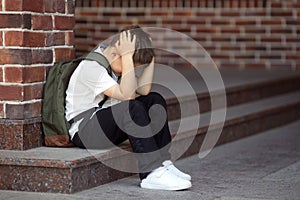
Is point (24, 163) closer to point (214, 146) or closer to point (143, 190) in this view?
point (143, 190)

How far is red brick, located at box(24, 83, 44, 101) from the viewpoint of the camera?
14.1ft

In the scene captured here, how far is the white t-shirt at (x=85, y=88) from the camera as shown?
4.29m

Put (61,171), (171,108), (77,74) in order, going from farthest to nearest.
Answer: (171,108) < (77,74) < (61,171)

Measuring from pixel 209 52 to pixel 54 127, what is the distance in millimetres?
4775

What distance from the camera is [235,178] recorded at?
463 centimetres

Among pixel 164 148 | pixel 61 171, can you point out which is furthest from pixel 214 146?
pixel 61 171

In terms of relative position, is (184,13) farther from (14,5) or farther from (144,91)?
(14,5)

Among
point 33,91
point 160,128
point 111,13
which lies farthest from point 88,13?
point 160,128

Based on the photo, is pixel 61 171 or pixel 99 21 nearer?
pixel 61 171

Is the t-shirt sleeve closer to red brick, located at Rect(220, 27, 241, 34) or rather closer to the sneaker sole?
the sneaker sole

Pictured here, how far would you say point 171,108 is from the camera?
5.65 meters

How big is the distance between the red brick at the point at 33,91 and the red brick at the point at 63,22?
1.20ft

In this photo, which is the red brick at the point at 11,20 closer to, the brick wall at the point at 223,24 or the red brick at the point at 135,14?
the brick wall at the point at 223,24

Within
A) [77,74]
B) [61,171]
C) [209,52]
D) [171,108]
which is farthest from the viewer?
[209,52]
